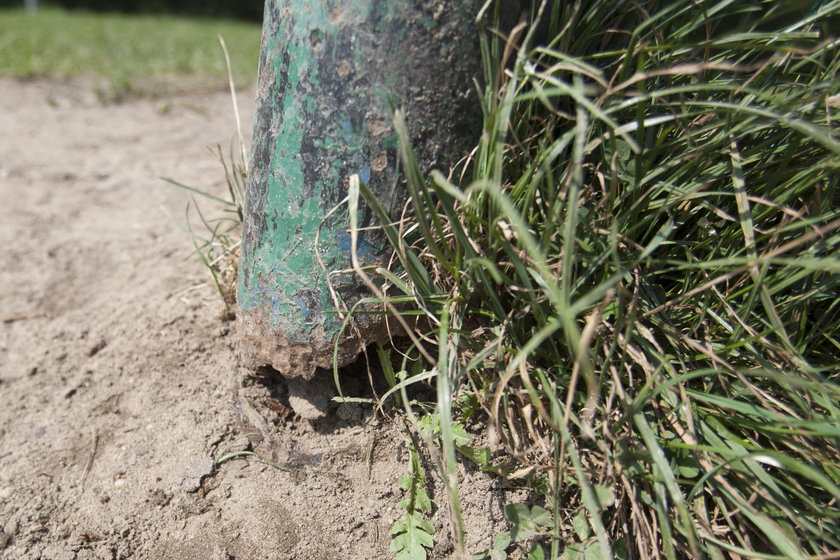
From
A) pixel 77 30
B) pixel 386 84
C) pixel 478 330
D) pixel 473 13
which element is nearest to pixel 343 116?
pixel 386 84

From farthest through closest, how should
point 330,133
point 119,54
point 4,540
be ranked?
point 119,54, point 4,540, point 330,133

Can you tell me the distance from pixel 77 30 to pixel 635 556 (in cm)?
946

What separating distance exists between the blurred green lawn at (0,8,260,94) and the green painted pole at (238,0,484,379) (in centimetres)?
376

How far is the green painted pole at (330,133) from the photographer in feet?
4.24

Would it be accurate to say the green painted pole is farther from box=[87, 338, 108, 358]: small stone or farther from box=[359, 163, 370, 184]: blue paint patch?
box=[87, 338, 108, 358]: small stone

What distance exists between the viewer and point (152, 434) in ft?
5.52

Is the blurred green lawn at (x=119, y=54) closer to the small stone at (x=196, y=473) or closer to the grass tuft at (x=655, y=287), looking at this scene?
the small stone at (x=196, y=473)

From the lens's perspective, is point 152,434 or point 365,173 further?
point 152,434

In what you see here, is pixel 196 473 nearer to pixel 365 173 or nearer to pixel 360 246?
pixel 360 246

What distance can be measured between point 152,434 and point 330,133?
0.92 m

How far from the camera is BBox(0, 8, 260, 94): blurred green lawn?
17.0 feet

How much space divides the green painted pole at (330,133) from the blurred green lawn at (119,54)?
12.3 feet

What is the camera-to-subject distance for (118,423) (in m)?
1.74

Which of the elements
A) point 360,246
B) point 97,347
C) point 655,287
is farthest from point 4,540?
point 655,287
